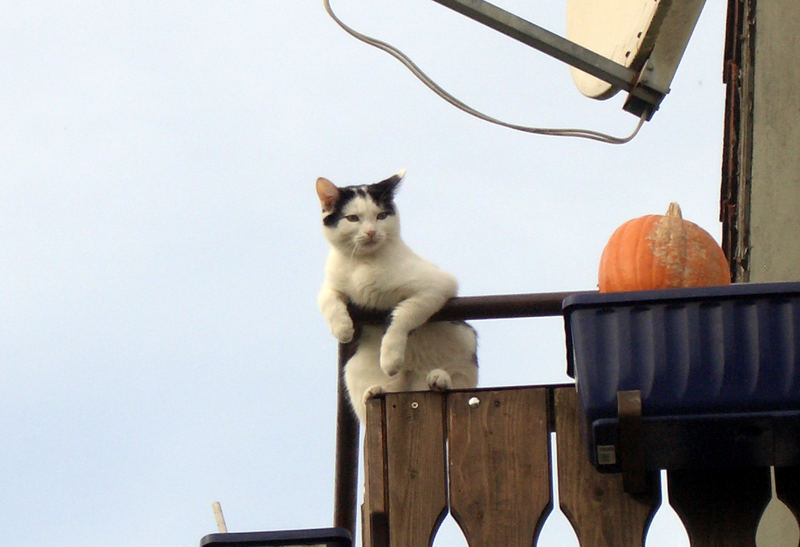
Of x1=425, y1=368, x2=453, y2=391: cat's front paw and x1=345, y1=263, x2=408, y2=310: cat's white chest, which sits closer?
x1=425, y1=368, x2=453, y2=391: cat's front paw

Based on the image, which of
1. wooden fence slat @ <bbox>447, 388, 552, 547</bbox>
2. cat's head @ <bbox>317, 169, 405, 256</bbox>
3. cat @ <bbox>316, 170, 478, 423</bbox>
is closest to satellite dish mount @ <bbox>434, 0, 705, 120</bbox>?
cat @ <bbox>316, 170, 478, 423</bbox>

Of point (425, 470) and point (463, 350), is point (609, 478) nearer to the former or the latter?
point (425, 470)

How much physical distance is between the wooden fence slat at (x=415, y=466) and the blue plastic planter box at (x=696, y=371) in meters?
0.43

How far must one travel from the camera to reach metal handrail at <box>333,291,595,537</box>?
3.75 metres

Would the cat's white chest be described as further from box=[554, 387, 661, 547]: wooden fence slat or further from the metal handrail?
box=[554, 387, 661, 547]: wooden fence slat

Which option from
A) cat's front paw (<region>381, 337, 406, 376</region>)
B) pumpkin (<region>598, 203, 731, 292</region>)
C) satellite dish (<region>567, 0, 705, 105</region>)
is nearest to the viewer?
pumpkin (<region>598, 203, 731, 292</region>)

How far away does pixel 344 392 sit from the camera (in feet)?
13.4

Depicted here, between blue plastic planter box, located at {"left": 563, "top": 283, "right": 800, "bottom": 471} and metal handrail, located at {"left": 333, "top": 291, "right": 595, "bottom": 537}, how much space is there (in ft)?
2.09

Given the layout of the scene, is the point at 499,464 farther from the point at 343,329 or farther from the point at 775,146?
the point at 775,146

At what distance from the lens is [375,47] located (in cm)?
480

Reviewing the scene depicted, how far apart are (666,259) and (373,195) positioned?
8.38 feet

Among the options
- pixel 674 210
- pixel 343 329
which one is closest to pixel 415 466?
pixel 674 210

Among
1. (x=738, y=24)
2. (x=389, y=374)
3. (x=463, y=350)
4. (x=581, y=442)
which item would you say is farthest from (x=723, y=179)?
(x=581, y=442)

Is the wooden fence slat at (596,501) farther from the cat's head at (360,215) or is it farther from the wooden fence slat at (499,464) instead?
the cat's head at (360,215)
